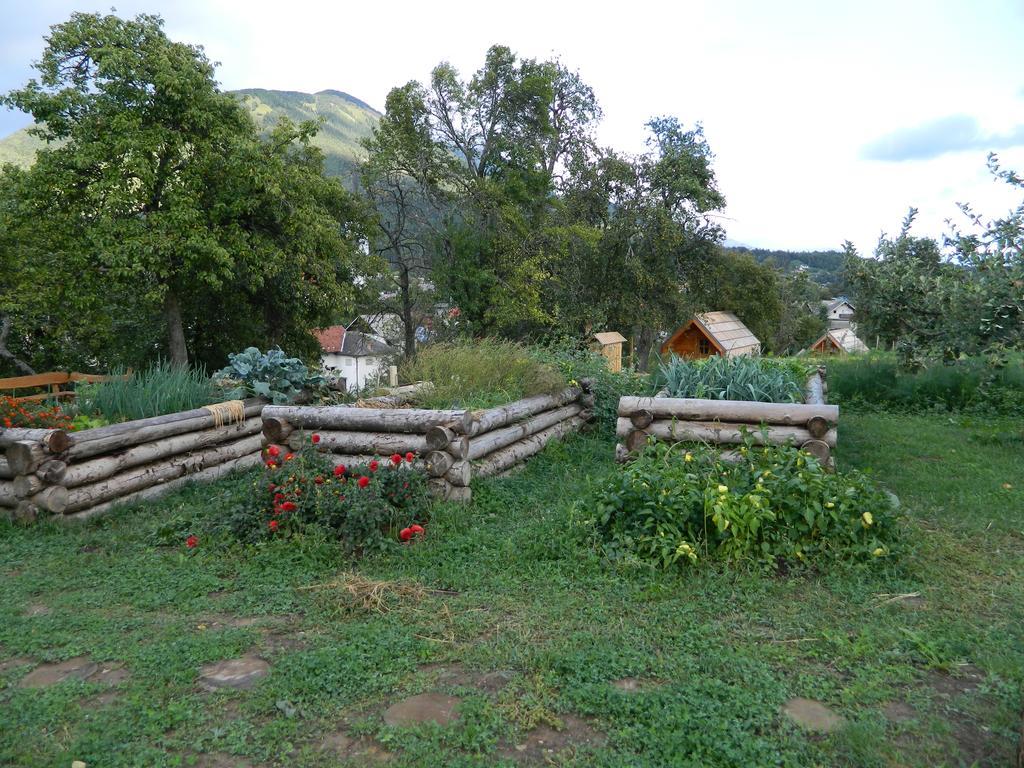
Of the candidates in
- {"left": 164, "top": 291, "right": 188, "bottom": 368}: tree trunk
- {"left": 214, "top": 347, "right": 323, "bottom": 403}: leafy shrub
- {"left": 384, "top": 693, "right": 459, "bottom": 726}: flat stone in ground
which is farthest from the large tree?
{"left": 384, "top": 693, "right": 459, "bottom": 726}: flat stone in ground

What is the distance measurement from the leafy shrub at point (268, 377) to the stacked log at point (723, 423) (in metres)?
4.09

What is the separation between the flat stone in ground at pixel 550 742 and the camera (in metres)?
2.74

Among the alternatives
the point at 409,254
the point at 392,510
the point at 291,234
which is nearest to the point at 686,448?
the point at 392,510

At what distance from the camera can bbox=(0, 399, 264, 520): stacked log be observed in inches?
231

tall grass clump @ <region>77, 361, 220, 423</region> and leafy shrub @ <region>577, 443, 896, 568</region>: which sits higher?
tall grass clump @ <region>77, 361, 220, 423</region>

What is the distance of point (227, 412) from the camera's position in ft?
25.5

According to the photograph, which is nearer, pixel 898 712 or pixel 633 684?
pixel 898 712

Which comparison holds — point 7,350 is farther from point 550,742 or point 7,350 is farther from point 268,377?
point 550,742

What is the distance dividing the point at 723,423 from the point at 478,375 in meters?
2.85

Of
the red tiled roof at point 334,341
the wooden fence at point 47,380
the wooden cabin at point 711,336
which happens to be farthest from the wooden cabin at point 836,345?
the red tiled roof at point 334,341

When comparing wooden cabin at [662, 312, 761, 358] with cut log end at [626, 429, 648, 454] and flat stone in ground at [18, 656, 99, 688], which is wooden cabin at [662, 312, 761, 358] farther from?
flat stone in ground at [18, 656, 99, 688]

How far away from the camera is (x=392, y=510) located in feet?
17.7

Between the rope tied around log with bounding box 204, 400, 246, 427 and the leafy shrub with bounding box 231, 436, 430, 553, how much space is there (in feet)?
6.56

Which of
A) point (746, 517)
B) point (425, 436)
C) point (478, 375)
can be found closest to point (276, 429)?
point (425, 436)
